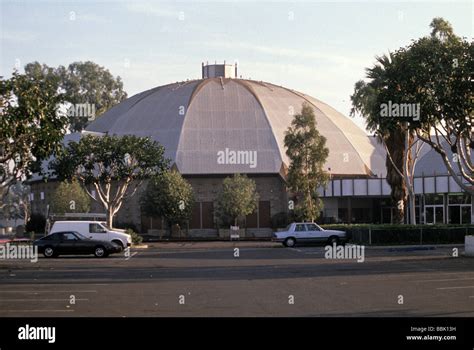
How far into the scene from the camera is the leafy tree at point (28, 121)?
94.7 ft

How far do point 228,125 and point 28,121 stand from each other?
4709 centimetres

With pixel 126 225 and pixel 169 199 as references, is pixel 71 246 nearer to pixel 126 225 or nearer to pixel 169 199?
pixel 169 199

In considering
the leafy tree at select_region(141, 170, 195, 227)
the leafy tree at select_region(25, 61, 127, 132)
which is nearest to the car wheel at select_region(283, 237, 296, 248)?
the leafy tree at select_region(141, 170, 195, 227)

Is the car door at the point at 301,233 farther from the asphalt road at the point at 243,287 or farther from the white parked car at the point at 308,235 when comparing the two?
the asphalt road at the point at 243,287

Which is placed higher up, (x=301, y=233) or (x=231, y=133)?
(x=231, y=133)

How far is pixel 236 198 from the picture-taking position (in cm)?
6525

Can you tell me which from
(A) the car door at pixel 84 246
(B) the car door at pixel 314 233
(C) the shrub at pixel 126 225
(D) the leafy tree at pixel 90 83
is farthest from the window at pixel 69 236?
(D) the leafy tree at pixel 90 83

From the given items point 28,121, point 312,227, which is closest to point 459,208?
point 312,227

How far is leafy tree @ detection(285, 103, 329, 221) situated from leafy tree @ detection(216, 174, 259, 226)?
8154mm

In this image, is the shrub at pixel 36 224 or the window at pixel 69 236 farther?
the shrub at pixel 36 224

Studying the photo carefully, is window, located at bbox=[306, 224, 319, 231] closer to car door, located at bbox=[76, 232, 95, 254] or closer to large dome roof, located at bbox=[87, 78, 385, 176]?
car door, located at bbox=[76, 232, 95, 254]

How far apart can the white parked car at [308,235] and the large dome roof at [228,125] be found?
24465 millimetres
